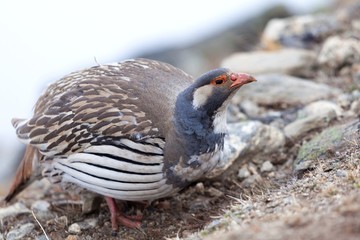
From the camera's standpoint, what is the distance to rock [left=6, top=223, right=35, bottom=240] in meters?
6.47

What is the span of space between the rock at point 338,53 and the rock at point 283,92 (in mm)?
670

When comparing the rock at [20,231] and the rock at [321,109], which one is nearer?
the rock at [20,231]

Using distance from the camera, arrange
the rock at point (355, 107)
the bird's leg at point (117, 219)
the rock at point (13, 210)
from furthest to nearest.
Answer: the rock at point (355, 107), the rock at point (13, 210), the bird's leg at point (117, 219)

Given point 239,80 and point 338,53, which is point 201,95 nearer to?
point 239,80

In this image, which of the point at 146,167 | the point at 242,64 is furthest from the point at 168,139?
the point at 242,64

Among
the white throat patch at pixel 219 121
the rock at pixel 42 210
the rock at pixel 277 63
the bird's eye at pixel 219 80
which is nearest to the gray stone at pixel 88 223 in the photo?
the rock at pixel 42 210

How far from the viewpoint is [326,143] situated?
6.24 metres

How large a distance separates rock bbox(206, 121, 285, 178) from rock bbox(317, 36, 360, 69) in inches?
88.2

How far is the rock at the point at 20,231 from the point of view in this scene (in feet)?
21.2

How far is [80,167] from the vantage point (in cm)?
593

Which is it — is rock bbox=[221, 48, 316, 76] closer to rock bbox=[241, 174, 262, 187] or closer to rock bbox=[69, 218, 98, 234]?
rock bbox=[241, 174, 262, 187]

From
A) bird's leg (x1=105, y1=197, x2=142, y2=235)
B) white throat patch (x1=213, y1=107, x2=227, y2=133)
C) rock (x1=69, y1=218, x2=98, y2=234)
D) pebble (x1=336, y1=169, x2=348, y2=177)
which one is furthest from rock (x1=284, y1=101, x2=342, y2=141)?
rock (x1=69, y1=218, x2=98, y2=234)

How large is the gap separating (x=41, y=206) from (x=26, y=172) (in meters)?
0.50

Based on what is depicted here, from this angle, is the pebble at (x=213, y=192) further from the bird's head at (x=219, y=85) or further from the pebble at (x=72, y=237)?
the pebble at (x=72, y=237)
